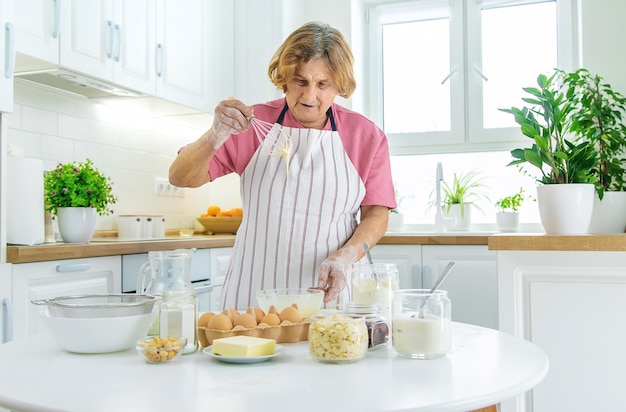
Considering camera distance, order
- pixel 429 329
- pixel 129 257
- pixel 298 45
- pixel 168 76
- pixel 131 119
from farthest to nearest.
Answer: pixel 131 119 < pixel 168 76 < pixel 129 257 < pixel 298 45 < pixel 429 329

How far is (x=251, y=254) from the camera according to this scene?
1.96m

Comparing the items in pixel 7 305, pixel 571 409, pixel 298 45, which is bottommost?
pixel 571 409

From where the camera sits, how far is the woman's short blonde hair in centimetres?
188

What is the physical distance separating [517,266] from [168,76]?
212cm

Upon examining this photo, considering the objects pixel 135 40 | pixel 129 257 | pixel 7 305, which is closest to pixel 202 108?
pixel 135 40

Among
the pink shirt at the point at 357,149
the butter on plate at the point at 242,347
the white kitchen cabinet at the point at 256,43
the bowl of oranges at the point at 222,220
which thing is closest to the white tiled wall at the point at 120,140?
the bowl of oranges at the point at 222,220

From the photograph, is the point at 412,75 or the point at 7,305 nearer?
the point at 7,305

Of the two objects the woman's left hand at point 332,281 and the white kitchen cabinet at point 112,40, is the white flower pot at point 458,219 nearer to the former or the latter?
the white kitchen cabinet at point 112,40

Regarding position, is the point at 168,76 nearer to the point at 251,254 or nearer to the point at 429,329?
the point at 251,254

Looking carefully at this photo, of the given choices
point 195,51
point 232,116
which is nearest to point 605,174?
point 232,116

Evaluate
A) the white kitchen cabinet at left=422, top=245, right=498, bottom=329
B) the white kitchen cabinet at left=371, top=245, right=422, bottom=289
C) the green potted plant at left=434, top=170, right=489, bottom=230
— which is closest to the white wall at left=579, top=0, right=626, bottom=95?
the green potted plant at left=434, top=170, right=489, bottom=230

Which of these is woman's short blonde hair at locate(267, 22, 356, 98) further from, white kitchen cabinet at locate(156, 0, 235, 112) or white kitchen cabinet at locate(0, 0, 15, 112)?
white kitchen cabinet at locate(156, 0, 235, 112)

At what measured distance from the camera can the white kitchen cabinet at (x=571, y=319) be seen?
2064mm

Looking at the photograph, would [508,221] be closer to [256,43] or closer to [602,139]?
[602,139]
